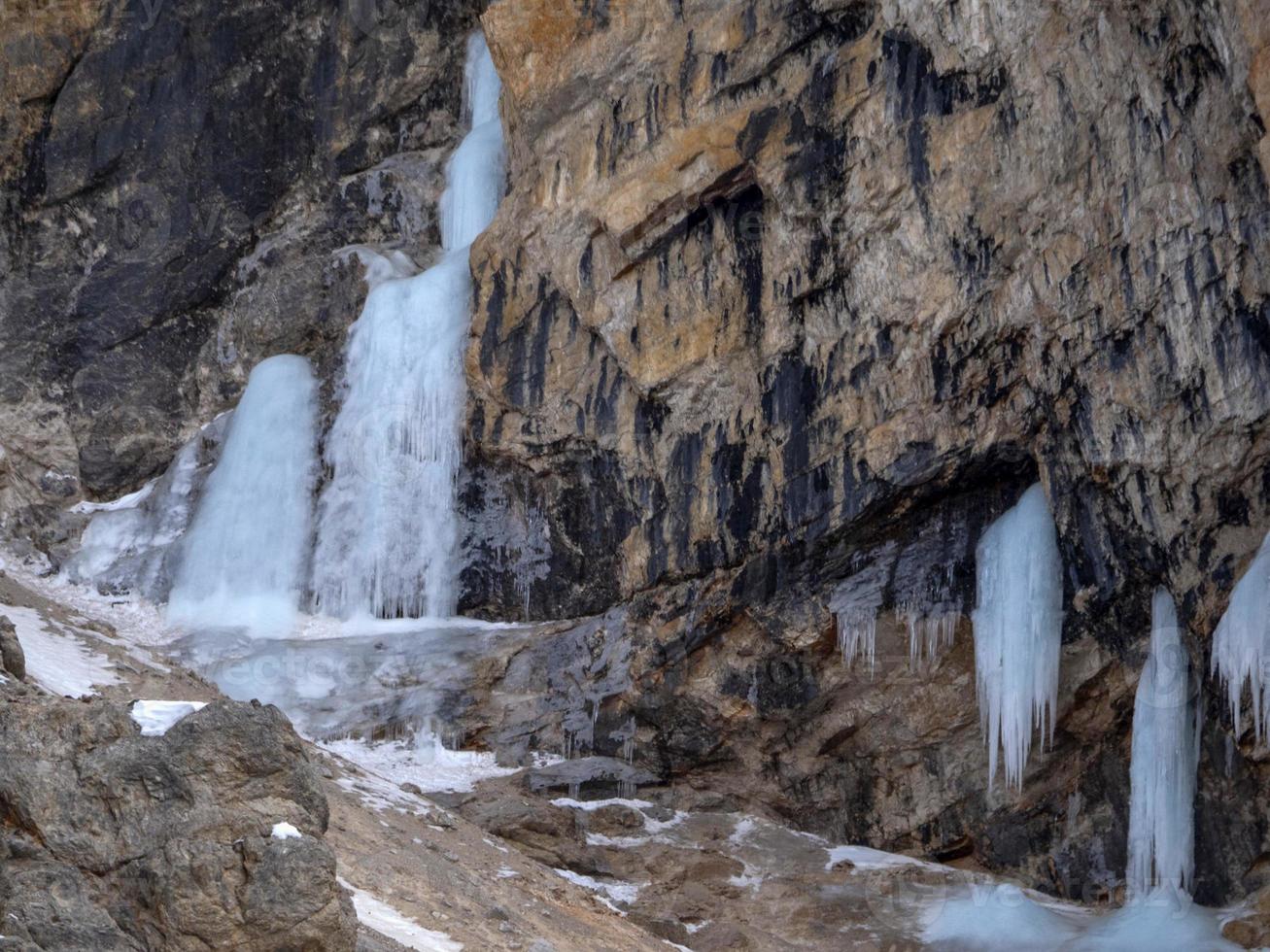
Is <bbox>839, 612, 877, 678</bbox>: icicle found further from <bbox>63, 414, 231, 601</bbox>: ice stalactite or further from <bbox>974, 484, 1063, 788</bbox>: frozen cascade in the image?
<bbox>63, 414, 231, 601</bbox>: ice stalactite

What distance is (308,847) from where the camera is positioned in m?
7.63

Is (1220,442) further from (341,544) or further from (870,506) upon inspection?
(341,544)

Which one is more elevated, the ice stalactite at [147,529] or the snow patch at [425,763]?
the ice stalactite at [147,529]

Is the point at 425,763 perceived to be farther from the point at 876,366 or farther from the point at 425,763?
the point at 876,366

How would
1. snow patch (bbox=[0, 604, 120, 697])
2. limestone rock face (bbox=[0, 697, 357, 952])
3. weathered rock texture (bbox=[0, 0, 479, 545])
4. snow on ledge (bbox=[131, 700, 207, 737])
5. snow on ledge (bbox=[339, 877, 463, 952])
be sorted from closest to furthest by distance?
limestone rock face (bbox=[0, 697, 357, 952]) → snow on ledge (bbox=[131, 700, 207, 737]) → snow on ledge (bbox=[339, 877, 463, 952]) → snow patch (bbox=[0, 604, 120, 697]) → weathered rock texture (bbox=[0, 0, 479, 545])

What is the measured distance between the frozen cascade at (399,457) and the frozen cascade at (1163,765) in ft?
27.0

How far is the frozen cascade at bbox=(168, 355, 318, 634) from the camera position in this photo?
779 inches

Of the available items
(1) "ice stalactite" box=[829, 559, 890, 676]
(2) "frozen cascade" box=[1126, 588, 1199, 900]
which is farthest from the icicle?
(2) "frozen cascade" box=[1126, 588, 1199, 900]

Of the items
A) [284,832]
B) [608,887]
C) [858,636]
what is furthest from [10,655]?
A: [858,636]

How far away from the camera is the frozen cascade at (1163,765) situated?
1485cm

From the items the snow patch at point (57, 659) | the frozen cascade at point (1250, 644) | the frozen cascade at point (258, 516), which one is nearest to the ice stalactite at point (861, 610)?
the frozen cascade at point (1250, 644)

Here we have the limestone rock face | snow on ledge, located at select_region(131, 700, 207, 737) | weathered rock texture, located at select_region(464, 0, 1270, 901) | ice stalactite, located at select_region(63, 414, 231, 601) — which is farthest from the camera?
ice stalactite, located at select_region(63, 414, 231, 601)

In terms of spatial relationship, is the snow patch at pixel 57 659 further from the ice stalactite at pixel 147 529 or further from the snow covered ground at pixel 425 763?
the ice stalactite at pixel 147 529

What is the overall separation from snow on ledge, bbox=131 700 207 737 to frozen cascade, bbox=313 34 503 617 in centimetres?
1134
